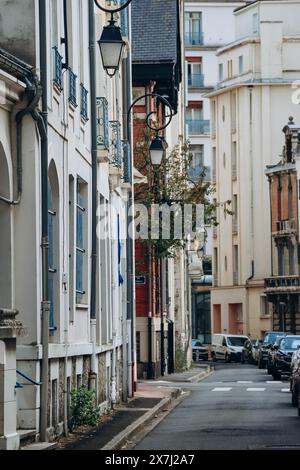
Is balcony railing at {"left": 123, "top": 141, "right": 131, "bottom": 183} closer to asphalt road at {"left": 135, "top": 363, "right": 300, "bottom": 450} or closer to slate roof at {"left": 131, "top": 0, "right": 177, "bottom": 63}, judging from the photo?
asphalt road at {"left": 135, "top": 363, "right": 300, "bottom": 450}

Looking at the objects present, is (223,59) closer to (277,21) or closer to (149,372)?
(277,21)

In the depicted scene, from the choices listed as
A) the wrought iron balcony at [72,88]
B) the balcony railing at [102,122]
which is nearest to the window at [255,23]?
the balcony railing at [102,122]

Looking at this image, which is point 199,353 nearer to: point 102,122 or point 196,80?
point 196,80

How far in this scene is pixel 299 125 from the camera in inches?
3654

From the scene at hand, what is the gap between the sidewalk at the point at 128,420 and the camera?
19953 mm

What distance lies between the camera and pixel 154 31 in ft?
159

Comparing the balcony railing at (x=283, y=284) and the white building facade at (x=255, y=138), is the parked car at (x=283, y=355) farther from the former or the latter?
the white building facade at (x=255, y=138)

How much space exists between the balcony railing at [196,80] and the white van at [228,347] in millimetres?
31443

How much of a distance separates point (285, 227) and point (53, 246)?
7101 centimetres

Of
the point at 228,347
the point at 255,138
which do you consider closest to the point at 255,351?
the point at 228,347

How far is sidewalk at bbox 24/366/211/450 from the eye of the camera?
20.0m

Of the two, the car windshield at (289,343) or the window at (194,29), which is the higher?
the window at (194,29)

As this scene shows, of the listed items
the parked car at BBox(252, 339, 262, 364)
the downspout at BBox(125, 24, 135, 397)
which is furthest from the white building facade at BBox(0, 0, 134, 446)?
the parked car at BBox(252, 339, 262, 364)

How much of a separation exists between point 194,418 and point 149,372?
18881 mm
